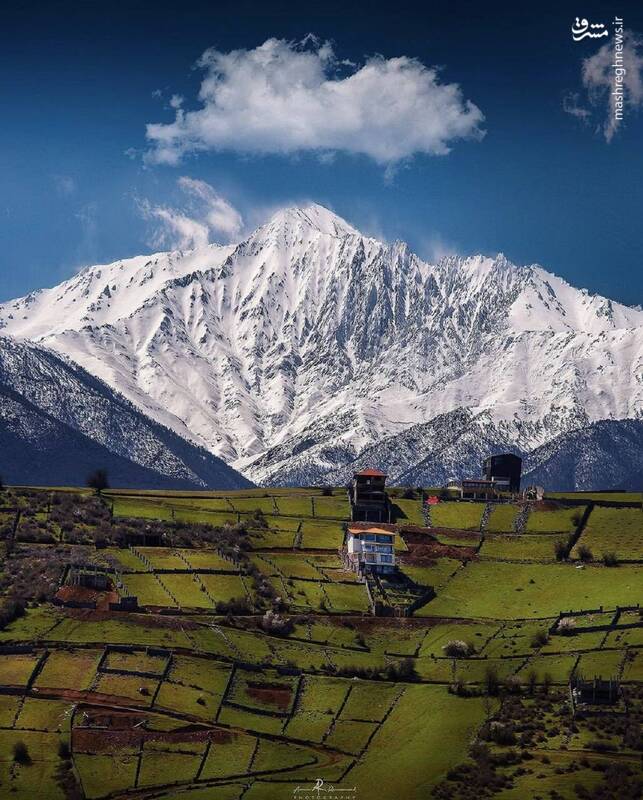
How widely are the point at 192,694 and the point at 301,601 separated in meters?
44.5

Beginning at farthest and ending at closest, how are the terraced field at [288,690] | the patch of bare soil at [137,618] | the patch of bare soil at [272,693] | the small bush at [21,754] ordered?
1. the patch of bare soil at [137,618]
2. the patch of bare soil at [272,693]
3. the terraced field at [288,690]
4. the small bush at [21,754]

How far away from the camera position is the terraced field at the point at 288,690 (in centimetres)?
12950

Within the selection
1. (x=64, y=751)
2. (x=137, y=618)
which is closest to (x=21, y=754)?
(x=64, y=751)

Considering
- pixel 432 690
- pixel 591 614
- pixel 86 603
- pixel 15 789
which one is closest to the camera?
pixel 15 789

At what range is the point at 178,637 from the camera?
168m

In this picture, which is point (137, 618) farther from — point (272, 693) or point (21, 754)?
point (21, 754)

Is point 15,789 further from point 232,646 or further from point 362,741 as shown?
point 232,646

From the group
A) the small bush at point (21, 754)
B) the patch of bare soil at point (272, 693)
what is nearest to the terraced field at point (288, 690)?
the small bush at point (21, 754)

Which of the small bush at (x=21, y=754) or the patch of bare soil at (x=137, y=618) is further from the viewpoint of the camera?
the patch of bare soil at (x=137, y=618)

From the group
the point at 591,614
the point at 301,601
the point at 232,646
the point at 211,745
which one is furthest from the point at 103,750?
the point at 591,614

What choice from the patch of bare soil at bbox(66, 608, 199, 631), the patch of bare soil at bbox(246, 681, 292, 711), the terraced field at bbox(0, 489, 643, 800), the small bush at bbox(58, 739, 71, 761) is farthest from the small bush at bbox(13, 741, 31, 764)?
the patch of bare soil at bbox(66, 608, 199, 631)

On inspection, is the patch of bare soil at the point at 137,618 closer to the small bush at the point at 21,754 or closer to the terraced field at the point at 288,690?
the terraced field at the point at 288,690

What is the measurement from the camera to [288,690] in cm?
15838

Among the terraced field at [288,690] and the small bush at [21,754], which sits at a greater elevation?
the terraced field at [288,690]
